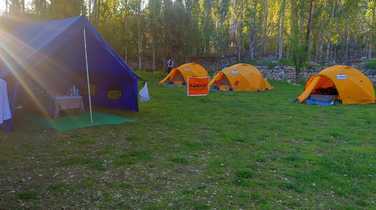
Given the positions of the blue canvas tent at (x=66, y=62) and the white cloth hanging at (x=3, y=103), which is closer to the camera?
the white cloth hanging at (x=3, y=103)

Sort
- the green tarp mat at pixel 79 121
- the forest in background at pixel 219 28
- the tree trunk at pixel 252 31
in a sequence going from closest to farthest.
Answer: the green tarp mat at pixel 79 121
the forest in background at pixel 219 28
the tree trunk at pixel 252 31

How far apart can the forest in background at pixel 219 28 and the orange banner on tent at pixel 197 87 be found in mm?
6569

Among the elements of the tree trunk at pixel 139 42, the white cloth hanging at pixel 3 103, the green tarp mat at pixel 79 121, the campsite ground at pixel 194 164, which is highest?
the tree trunk at pixel 139 42

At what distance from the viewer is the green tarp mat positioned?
7.13 m

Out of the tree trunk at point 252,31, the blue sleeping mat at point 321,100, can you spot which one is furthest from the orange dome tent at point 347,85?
the tree trunk at point 252,31

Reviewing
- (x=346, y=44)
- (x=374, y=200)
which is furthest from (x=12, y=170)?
(x=346, y=44)

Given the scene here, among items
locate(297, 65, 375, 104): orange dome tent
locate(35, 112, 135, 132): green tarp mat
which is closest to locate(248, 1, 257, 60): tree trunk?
locate(297, 65, 375, 104): orange dome tent

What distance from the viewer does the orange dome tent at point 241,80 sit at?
14719mm

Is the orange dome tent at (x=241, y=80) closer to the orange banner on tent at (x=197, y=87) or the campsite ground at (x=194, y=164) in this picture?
the orange banner on tent at (x=197, y=87)

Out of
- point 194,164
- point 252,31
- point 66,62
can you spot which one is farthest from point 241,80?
point 252,31

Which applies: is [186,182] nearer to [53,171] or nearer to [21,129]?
[53,171]

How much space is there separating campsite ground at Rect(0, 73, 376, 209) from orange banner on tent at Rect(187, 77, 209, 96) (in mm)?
4369

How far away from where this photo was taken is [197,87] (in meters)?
12.9

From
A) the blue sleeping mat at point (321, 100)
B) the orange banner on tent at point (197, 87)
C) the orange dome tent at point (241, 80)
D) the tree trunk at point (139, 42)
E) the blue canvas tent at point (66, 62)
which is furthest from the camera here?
the tree trunk at point (139, 42)
